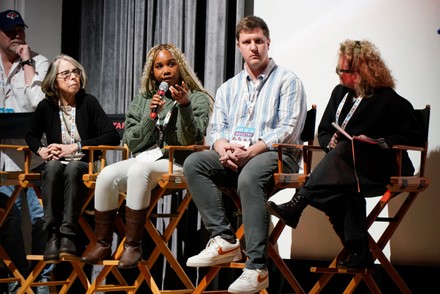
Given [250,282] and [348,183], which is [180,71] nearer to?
[348,183]

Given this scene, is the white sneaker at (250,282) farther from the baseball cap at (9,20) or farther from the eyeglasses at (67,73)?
the baseball cap at (9,20)

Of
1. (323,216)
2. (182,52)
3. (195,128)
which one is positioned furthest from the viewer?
(182,52)

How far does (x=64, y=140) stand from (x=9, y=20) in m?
1.27

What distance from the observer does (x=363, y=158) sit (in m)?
4.17

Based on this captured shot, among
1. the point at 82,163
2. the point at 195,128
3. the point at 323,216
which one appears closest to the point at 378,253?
the point at 323,216

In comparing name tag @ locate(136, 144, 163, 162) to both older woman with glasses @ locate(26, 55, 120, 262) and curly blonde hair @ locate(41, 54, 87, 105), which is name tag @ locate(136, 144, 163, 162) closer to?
older woman with glasses @ locate(26, 55, 120, 262)

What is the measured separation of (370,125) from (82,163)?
1797 mm

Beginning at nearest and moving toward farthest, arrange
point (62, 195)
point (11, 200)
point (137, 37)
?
point (62, 195) < point (11, 200) < point (137, 37)

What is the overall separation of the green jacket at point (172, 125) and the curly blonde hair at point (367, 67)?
991 millimetres

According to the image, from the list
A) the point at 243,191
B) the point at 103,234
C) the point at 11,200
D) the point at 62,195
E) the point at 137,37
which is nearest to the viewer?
the point at 243,191

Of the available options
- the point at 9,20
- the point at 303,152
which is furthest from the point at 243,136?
the point at 9,20

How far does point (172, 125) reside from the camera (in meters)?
5.05

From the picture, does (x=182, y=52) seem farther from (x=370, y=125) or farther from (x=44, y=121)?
(x=370, y=125)

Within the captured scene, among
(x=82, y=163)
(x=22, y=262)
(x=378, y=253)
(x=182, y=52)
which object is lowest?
(x=22, y=262)
